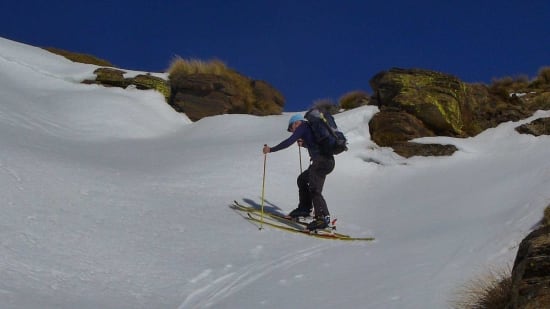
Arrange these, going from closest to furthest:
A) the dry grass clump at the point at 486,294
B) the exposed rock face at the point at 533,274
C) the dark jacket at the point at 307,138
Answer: the exposed rock face at the point at 533,274 → the dry grass clump at the point at 486,294 → the dark jacket at the point at 307,138

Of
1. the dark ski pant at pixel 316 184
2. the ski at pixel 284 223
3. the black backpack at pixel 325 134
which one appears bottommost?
the ski at pixel 284 223

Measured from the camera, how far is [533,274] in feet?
11.6

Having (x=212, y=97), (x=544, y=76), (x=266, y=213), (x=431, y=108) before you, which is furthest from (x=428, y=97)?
(x=266, y=213)

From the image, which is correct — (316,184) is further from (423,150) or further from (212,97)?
(212,97)

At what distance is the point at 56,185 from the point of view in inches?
296

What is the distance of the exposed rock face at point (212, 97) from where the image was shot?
671 inches

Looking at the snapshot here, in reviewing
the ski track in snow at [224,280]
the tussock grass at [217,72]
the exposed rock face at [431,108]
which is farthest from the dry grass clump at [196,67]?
the ski track in snow at [224,280]

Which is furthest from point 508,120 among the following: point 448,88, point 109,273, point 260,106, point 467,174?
point 109,273

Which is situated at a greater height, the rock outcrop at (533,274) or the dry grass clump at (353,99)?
the dry grass clump at (353,99)

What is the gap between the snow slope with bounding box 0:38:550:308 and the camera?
16.8 ft

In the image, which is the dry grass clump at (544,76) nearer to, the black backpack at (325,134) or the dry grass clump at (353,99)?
the dry grass clump at (353,99)

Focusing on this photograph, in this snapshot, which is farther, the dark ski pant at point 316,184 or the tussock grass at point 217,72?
the tussock grass at point 217,72

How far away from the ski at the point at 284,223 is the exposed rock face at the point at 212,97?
8263 millimetres

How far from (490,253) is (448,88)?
9.58 meters
